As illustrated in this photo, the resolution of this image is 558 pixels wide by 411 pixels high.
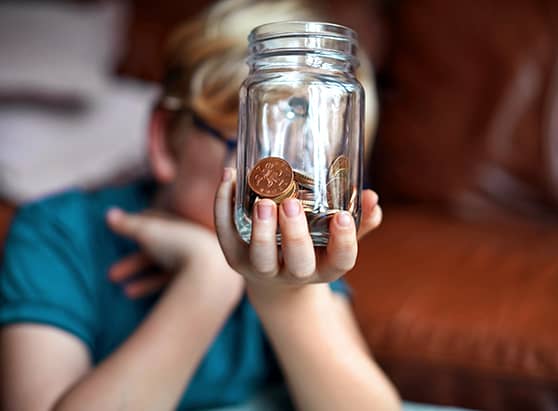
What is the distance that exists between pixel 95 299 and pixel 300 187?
504 mm

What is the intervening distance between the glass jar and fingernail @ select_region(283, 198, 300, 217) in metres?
0.02

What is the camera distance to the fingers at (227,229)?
60cm

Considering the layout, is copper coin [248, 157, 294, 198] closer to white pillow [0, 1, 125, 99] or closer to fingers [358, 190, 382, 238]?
fingers [358, 190, 382, 238]

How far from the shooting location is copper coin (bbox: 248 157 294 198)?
551mm

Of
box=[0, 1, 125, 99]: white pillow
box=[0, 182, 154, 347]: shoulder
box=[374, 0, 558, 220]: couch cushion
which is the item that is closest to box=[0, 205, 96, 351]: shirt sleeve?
box=[0, 182, 154, 347]: shoulder

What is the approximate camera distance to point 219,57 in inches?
36.4

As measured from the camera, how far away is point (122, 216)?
38.3 inches

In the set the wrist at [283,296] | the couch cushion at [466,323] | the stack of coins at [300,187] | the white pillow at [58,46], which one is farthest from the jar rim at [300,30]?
the white pillow at [58,46]

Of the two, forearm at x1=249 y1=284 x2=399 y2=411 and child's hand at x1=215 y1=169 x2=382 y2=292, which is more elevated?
child's hand at x1=215 y1=169 x2=382 y2=292

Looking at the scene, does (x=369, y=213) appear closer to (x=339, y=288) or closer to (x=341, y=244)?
(x=341, y=244)

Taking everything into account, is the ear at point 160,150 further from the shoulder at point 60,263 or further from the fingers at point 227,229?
the fingers at point 227,229

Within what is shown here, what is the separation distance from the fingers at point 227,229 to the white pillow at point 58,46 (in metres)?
1.56

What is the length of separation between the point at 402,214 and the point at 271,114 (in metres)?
0.95

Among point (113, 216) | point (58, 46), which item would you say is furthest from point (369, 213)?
point (58, 46)
